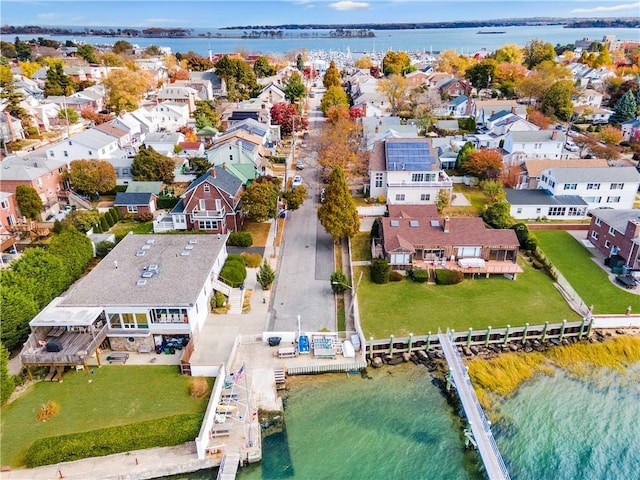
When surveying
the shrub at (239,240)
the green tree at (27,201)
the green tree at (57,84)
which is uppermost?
the green tree at (57,84)

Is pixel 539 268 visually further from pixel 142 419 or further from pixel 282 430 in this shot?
pixel 142 419

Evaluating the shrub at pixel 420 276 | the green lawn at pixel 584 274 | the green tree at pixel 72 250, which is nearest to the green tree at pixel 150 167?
the green tree at pixel 72 250

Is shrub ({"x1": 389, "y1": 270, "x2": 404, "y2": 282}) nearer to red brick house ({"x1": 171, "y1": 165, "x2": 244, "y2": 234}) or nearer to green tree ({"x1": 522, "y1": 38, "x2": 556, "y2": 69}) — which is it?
red brick house ({"x1": 171, "y1": 165, "x2": 244, "y2": 234})

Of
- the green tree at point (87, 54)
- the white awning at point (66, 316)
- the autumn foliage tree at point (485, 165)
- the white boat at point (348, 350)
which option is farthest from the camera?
the green tree at point (87, 54)

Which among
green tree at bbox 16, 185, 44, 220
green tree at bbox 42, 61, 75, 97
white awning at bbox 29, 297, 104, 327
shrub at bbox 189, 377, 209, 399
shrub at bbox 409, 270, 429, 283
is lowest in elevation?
shrub at bbox 189, 377, 209, 399

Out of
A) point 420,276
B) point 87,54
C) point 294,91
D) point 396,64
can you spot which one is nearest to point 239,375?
point 420,276

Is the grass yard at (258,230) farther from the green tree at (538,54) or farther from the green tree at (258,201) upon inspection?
the green tree at (538,54)

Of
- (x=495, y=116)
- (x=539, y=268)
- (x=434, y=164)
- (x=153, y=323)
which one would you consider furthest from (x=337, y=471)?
(x=495, y=116)

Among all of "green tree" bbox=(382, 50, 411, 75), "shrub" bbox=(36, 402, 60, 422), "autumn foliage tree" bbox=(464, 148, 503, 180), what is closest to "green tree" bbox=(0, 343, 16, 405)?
"shrub" bbox=(36, 402, 60, 422)
